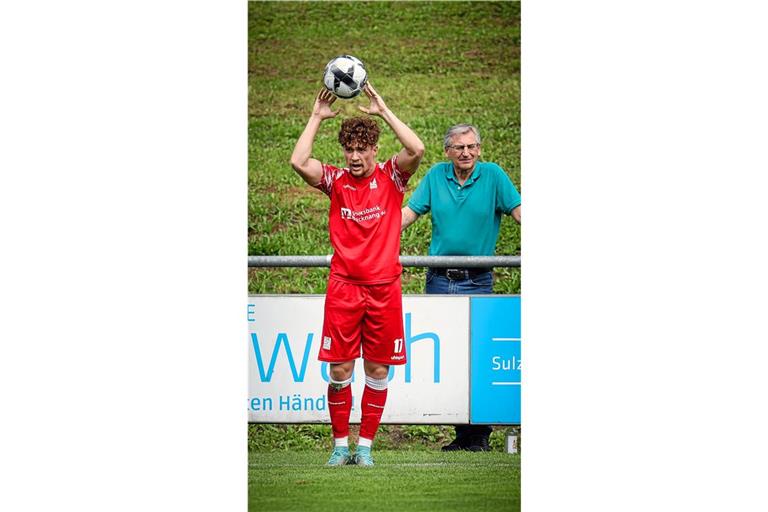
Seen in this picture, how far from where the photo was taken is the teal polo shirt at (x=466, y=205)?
30.2ft

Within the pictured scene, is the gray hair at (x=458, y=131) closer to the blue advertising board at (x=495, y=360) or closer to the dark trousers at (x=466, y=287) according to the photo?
the dark trousers at (x=466, y=287)

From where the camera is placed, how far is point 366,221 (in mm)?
8906

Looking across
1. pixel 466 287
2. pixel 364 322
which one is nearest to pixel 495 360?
pixel 466 287

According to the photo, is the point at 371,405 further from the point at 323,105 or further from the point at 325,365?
the point at 323,105

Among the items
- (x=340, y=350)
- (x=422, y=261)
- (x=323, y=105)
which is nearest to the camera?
(x=323, y=105)

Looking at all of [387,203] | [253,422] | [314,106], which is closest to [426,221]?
[387,203]

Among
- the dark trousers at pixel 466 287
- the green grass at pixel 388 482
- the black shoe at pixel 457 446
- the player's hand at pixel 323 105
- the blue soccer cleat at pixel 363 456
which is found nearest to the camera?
the green grass at pixel 388 482

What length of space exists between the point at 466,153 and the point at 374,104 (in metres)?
0.80

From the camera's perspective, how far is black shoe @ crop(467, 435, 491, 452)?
937 centimetres

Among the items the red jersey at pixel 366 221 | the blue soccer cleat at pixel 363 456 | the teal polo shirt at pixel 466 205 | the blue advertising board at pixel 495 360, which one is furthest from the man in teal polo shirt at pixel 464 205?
the blue soccer cleat at pixel 363 456

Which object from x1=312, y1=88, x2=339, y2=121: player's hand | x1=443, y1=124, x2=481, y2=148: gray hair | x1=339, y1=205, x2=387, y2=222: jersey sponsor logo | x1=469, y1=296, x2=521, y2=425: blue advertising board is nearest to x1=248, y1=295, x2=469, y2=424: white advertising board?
x1=469, y1=296, x2=521, y2=425: blue advertising board

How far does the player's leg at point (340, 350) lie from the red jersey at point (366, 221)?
0.12m

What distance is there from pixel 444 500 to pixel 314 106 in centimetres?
252
